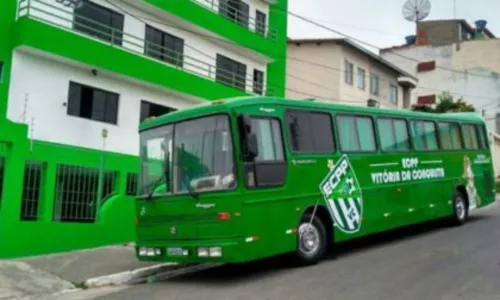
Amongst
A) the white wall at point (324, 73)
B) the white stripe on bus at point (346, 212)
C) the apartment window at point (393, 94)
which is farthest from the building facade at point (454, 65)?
the white stripe on bus at point (346, 212)

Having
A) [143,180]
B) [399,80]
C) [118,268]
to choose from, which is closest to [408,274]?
[143,180]

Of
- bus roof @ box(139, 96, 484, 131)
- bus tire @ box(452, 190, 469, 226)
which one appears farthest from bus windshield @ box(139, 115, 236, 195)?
bus tire @ box(452, 190, 469, 226)

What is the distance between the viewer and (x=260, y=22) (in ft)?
79.3

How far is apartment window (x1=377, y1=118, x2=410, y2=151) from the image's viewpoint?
40.2 feet

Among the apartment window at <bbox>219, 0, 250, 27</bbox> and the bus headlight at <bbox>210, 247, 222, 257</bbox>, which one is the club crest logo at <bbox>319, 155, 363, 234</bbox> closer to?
the bus headlight at <bbox>210, 247, 222, 257</bbox>

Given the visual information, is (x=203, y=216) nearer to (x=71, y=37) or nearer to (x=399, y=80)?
(x=71, y=37)

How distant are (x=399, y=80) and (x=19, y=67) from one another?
30150 millimetres

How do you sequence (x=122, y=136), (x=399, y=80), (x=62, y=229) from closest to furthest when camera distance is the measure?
(x=62, y=229) → (x=122, y=136) → (x=399, y=80)

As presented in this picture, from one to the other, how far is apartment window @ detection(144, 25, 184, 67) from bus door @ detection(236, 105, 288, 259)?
32.4 ft

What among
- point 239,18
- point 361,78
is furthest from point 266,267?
point 361,78

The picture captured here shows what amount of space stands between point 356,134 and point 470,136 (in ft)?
20.9

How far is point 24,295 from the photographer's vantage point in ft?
29.3

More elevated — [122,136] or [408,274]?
[122,136]

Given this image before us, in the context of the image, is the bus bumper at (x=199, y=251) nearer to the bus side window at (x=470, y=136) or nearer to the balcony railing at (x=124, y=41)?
the balcony railing at (x=124, y=41)
